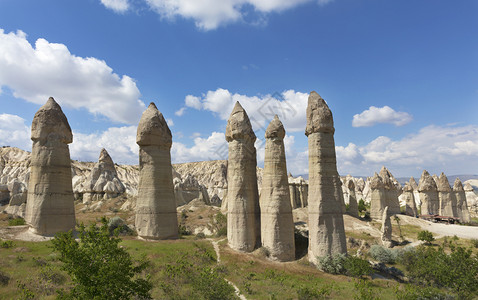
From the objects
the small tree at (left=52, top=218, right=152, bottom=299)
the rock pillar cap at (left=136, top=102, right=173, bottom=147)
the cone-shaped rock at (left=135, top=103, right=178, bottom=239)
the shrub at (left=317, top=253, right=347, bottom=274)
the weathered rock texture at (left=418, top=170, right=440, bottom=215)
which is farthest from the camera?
the weathered rock texture at (left=418, top=170, right=440, bottom=215)

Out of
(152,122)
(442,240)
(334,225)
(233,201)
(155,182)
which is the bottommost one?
(442,240)

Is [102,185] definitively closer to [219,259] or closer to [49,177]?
[49,177]

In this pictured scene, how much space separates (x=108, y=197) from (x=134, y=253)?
114ft

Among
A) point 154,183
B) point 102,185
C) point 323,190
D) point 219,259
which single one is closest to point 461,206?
point 323,190

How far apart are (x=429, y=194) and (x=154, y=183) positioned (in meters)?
50.1

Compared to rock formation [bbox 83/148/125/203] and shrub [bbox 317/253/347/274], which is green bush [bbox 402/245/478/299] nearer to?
shrub [bbox 317/253/347/274]

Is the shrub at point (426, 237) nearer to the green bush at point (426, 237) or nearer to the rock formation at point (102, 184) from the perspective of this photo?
the green bush at point (426, 237)

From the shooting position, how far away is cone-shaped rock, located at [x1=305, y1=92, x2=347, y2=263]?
2275 centimetres

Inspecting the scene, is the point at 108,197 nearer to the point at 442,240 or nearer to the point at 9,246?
the point at 9,246

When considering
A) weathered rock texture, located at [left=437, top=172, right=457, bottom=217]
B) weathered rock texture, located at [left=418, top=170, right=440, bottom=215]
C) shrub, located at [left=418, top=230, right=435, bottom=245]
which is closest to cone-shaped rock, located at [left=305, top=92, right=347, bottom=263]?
shrub, located at [left=418, top=230, right=435, bottom=245]

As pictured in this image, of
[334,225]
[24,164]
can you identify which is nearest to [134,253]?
[334,225]

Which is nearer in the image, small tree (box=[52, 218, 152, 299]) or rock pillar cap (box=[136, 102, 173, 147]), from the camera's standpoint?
small tree (box=[52, 218, 152, 299])

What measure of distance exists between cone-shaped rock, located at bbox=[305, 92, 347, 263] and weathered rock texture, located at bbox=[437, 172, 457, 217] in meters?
41.5

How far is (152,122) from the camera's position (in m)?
27.2
